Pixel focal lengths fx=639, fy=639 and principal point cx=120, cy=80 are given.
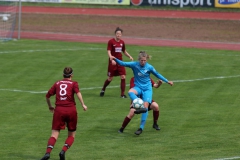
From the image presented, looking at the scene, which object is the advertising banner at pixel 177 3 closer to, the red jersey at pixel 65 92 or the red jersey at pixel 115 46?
the red jersey at pixel 115 46

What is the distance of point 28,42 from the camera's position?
38.7 m

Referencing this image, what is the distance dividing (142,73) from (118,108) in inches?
162

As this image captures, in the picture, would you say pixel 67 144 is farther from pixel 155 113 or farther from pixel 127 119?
pixel 155 113

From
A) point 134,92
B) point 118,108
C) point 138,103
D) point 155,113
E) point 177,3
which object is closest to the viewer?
point 138,103

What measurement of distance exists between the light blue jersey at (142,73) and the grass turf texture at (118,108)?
1360 millimetres

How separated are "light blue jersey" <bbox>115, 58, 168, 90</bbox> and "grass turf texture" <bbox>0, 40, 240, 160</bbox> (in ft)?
4.46

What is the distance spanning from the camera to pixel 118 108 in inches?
832

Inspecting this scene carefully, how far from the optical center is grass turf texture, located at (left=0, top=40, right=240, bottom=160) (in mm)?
15594

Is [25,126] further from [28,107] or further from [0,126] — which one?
[28,107]

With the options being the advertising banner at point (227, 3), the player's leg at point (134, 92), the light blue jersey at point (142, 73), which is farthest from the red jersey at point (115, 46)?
the advertising banner at point (227, 3)

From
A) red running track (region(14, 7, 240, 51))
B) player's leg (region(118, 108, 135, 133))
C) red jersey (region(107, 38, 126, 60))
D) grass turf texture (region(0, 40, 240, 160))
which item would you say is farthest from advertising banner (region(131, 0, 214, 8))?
player's leg (region(118, 108, 135, 133))

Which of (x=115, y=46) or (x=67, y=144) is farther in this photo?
(x=115, y=46)

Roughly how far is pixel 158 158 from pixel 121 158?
2.79 feet

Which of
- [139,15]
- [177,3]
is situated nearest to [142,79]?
[139,15]
